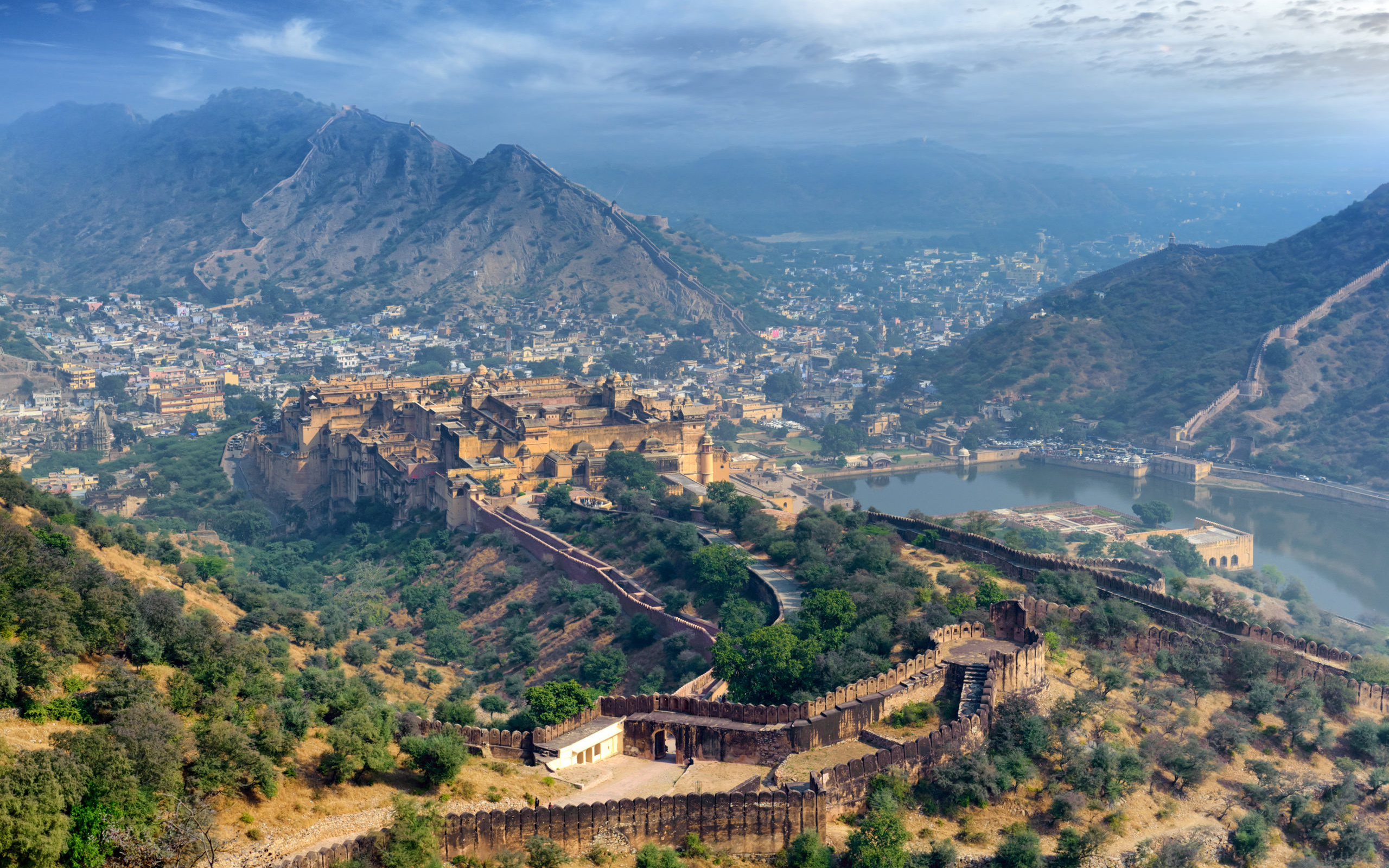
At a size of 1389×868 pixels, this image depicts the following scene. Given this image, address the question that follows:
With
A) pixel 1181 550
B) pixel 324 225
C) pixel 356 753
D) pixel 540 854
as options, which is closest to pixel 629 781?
pixel 540 854

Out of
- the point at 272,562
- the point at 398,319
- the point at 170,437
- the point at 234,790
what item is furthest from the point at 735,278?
the point at 234,790

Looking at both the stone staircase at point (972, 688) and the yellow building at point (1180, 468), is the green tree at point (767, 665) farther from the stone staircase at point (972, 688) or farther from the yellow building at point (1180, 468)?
the yellow building at point (1180, 468)

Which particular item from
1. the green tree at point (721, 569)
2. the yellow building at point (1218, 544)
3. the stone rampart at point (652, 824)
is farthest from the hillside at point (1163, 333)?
the stone rampart at point (652, 824)

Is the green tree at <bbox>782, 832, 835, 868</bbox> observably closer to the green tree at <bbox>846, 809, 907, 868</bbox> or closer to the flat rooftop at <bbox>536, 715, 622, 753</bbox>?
the green tree at <bbox>846, 809, 907, 868</bbox>

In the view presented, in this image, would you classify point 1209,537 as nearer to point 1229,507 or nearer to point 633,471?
point 1229,507

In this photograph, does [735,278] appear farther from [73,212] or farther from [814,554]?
[814,554]

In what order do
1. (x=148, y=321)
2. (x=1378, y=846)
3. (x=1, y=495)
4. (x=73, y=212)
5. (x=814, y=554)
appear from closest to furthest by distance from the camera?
(x=1378, y=846) < (x=1, y=495) < (x=814, y=554) < (x=148, y=321) < (x=73, y=212)
